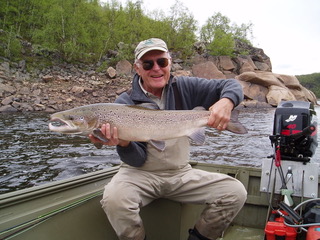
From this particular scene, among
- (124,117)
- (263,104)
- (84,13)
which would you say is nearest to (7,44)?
(84,13)

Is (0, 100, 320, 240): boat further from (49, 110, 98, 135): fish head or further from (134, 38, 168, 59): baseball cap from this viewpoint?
(134, 38, 168, 59): baseball cap

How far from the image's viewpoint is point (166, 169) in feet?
9.75

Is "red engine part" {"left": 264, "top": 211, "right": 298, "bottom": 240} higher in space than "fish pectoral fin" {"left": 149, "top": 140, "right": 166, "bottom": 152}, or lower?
lower

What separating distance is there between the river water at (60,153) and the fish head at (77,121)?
3.47 metres

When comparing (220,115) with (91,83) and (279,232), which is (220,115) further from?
(91,83)

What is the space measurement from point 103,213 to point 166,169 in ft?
2.37

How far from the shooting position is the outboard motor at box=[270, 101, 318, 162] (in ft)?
10.8

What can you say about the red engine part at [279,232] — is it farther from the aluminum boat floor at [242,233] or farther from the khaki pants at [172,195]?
the aluminum boat floor at [242,233]

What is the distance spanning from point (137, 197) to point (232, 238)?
4.70ft

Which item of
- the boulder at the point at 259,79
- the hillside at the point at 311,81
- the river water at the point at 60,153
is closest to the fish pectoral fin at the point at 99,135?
the river water at the point at 60,153

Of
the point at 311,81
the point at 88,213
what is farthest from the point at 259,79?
the point at 311,81

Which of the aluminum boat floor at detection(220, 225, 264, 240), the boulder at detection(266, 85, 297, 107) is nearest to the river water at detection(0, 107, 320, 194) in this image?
the aluminum boat floor at detection(220, 225, 264, 240)

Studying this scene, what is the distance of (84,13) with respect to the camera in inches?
1330

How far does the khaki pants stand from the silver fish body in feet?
1.21
